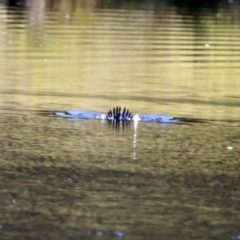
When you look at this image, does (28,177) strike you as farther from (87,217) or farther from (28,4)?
(28,4)

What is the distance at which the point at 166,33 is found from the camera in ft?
90.1

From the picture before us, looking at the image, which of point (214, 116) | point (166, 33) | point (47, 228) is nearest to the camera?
point (47, 228)

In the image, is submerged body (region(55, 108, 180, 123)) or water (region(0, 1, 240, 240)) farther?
submerged body (region(55, 108, 180, 123))

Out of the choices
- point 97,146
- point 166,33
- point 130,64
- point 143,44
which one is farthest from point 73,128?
point 166,33

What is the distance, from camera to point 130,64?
741 inches

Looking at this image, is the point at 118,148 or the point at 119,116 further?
the point at 119,116

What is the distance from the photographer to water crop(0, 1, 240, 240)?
7.40 metres

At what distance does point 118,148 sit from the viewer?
10000 mm

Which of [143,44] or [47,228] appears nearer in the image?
[47,228]

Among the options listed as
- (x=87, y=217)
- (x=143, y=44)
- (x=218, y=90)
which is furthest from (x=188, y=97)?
(x=143, y=44)

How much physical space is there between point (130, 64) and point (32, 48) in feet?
11.6

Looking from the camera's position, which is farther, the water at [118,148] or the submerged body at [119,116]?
the submerged body at [119,116]

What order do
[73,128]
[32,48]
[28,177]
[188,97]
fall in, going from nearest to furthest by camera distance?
[28,177] < [73,128] < [188,97] < [32,48]

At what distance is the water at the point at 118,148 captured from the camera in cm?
740
